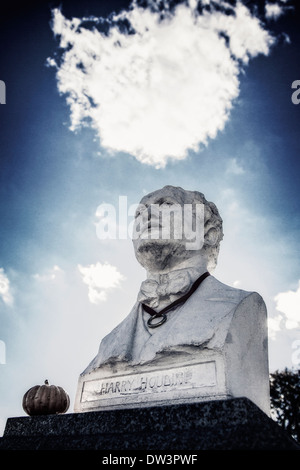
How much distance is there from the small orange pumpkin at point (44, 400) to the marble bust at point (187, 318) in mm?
164

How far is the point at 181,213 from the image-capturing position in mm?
3906

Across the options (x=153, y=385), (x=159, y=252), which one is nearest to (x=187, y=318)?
(x=153, y=385)

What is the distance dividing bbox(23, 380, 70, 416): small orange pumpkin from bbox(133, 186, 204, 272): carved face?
4.85 feet

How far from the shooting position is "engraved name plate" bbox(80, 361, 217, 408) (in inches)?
111

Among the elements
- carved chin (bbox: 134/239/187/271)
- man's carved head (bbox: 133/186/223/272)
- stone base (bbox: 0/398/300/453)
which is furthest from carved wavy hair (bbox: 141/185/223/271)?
stone base (bbox: 0/398/300/453)

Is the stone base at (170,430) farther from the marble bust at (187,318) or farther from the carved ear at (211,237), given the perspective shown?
the carved ear at (211,237)

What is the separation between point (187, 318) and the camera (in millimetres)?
3256

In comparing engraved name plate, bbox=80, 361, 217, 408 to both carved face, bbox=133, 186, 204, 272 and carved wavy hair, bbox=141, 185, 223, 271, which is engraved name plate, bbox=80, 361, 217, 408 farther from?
carved wavy hair, bbox=141, 185, 223, 271

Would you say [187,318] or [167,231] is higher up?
[167,231]

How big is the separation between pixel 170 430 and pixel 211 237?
2252mm

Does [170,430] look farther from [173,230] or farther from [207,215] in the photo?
[207,215]

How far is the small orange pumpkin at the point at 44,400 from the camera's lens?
137 inches

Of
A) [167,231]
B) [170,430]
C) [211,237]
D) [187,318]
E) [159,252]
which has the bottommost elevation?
[170,430]

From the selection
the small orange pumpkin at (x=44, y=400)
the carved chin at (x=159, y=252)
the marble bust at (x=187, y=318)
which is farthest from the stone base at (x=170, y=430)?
the carved chin at (x=159, y=252)
